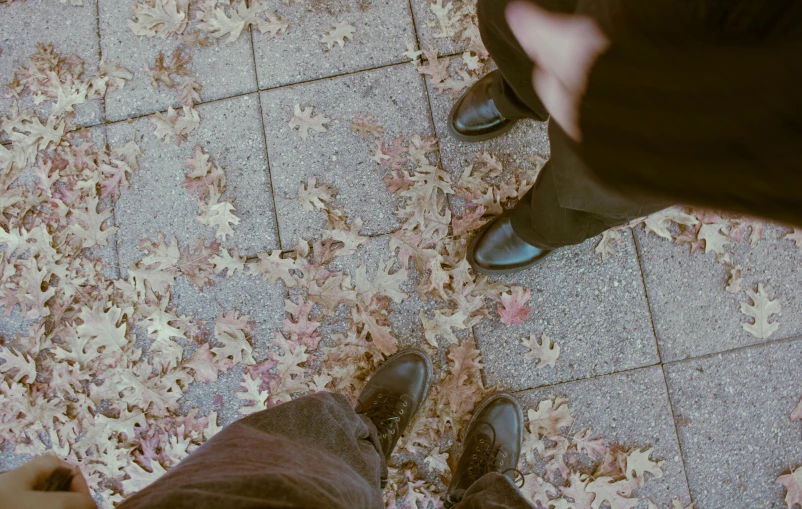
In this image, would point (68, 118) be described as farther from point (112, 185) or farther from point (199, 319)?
point (199, 319)

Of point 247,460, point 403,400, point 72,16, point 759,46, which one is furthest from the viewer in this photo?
point 72,16

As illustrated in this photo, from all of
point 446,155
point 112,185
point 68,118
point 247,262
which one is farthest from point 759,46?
point 68,118

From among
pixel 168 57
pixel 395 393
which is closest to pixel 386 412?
pixel 395 393

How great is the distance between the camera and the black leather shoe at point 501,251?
2109 mm

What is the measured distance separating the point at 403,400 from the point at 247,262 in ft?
3.48

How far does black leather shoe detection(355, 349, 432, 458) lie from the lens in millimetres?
2080

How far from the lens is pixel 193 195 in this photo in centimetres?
234

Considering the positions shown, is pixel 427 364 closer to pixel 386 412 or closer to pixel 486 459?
pixel 386 412

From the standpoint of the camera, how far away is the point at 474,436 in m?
2.15

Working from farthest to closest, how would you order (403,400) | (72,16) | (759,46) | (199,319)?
(72,16) < (199,319) < (403,400) < (759,46)

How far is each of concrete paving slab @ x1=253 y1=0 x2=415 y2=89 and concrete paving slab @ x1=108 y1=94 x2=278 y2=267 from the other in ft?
0.88

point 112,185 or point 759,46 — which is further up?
point 759,46

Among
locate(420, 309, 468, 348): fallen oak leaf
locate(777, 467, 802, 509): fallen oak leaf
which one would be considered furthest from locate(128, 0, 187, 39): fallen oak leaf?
locate(777, 467, 802, 509): fallen oak leaf

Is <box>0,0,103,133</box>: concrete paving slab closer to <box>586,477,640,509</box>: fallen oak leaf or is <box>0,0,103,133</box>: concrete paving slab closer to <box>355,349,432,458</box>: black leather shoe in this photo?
<box>355,349,432,458</box>: black leather shoe
